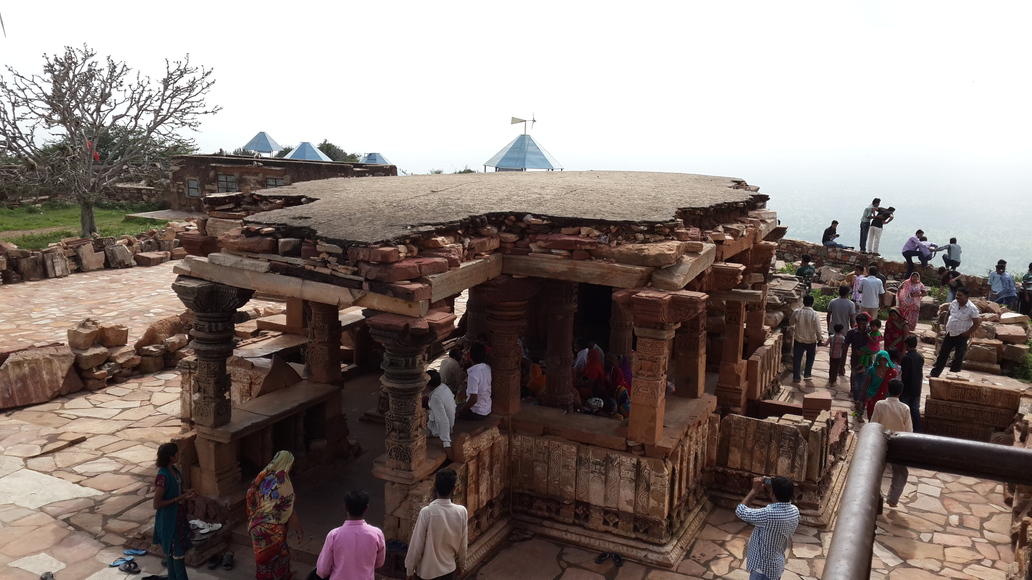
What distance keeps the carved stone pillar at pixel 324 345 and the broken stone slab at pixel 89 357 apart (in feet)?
13.3

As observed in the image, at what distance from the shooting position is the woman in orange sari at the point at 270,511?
565 centimetres

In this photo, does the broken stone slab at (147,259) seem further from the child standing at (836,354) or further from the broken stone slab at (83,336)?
the child standing at (836,354)

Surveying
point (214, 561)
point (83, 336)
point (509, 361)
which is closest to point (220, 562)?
point (214, 561)

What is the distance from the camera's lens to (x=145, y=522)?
6.93m

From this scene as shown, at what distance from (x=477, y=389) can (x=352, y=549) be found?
219 cm

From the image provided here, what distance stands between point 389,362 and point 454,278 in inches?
31.6

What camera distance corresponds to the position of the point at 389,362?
5.74 m

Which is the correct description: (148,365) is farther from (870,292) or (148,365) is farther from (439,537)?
(870,292)

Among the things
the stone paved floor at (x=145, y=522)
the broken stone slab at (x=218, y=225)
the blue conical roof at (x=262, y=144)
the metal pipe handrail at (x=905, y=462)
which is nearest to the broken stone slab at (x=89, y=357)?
the stone paved floor at (x=145, y=522)

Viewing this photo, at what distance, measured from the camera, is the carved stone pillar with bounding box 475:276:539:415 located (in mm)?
6805

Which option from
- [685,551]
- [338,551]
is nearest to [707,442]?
[685,551]

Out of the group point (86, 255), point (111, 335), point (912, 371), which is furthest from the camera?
point (86, 255)

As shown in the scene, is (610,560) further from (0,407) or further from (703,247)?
(0,407)

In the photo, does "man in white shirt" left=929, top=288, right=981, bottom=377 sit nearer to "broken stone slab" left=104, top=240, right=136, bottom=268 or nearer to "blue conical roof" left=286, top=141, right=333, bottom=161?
"broken stone slab" left=104, top=240, right=136, bottom=268
